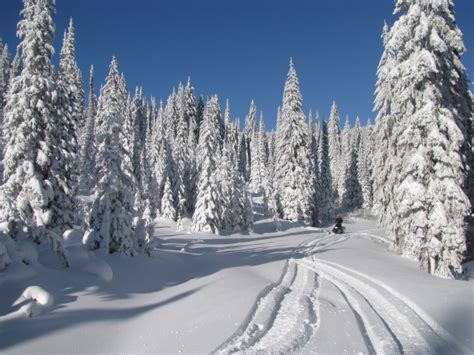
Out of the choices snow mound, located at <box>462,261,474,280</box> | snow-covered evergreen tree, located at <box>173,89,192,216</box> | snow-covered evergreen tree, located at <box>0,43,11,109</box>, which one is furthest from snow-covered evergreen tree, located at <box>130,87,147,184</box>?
snow mound, located at <box>462,261,474,280</box>

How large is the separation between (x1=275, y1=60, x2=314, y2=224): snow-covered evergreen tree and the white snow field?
27.5m

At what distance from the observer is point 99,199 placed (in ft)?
51.2

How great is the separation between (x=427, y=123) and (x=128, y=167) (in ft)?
47.7

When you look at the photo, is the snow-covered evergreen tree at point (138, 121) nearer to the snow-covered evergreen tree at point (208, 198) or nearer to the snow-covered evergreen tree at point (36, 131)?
the snow-covered evergreen tree at point (208, 198)

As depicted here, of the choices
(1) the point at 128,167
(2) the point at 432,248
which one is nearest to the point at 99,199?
(1) the point at 128,167

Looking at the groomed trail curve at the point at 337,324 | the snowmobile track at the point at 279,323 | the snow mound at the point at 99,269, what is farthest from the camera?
the snow mound at the point at 99,269

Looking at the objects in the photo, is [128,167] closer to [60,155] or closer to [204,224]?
[60,155]

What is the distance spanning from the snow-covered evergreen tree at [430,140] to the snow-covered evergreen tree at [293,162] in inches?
878

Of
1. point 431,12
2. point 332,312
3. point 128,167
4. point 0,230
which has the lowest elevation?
point 332,312

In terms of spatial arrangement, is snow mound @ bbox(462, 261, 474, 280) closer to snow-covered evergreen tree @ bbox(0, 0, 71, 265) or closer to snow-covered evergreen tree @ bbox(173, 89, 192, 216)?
snow-covered evergreen tree @ bbox(0, 0, 71, 265)

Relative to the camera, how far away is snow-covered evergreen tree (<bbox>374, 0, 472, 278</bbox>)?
16.4 m

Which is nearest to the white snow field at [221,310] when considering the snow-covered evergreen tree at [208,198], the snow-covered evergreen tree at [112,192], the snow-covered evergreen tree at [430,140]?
the snow-covered evergreen tree at [112,192]

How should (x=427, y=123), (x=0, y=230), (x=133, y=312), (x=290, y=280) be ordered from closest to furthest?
1. (x=133, y=312)
2. (x=0, y=230)
3. (x=290, y=280)
4. (x=427, y=123)

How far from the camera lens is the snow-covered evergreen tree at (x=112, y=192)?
14.9 m
